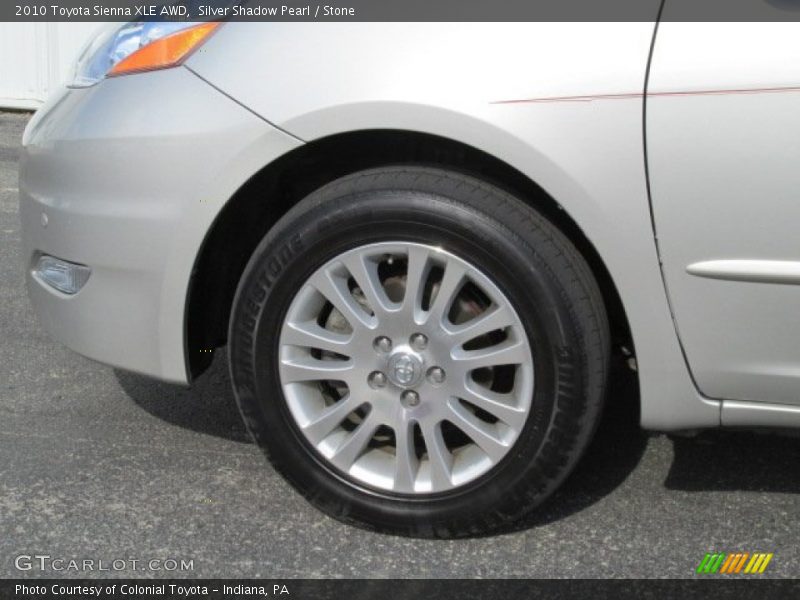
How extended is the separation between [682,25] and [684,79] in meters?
0.11

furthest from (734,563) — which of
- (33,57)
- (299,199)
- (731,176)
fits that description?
(33,57)

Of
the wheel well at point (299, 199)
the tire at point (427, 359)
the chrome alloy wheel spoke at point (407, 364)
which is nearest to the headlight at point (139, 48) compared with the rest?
the wheel well at point (299, 199)

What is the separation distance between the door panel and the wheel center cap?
585mm

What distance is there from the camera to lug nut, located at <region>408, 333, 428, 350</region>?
104 inches

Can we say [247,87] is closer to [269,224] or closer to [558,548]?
[269,224]

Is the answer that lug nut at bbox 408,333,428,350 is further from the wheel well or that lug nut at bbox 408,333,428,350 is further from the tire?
the wheel well

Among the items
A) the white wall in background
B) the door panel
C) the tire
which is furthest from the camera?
the white wall in background

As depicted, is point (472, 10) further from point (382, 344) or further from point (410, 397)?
point (410, 397)

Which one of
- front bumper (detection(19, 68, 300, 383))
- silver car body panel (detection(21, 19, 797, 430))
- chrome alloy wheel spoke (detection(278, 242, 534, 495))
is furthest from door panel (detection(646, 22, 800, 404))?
front bumper (detection(19, 68, 300, 383))

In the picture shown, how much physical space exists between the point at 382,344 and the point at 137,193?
0.66m

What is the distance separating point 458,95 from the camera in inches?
96.4

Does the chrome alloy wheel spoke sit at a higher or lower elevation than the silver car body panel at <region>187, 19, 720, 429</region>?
lower

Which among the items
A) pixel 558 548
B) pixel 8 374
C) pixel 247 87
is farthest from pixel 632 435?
pixel 8 374

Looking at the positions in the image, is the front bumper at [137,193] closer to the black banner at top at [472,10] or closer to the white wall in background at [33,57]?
the black banner at top at [472,10]
